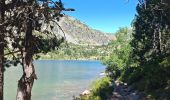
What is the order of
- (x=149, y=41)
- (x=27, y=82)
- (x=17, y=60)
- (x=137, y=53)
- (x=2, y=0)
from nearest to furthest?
(x=2, y=0), (x=27, y=82), (x=17, y=60), (x=149, y=41), (x=137, y=53)

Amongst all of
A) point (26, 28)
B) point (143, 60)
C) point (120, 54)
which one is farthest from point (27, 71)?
point (120, 54)

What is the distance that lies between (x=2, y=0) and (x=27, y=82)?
308cm

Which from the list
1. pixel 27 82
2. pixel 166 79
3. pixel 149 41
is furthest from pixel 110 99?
pixel 149 41

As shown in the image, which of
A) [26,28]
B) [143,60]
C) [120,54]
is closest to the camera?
[26,28]

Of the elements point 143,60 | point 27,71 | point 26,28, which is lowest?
point 27,71

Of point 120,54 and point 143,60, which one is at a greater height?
point 120,54

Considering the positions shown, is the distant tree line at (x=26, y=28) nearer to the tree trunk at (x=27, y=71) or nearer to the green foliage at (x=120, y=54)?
the tree trunk at (x=27, y=71)

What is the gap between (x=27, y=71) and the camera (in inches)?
558

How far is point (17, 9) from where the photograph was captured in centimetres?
1326

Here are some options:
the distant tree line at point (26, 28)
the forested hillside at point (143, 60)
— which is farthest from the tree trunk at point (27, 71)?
the forested hillside at point (143, 60)

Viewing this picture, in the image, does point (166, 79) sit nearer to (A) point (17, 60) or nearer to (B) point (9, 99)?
(A) point (17, 60)

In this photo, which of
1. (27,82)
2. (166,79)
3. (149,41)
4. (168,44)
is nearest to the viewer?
(27,82)

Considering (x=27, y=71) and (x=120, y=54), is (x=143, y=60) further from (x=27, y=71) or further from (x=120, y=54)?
(x=27, y=71)

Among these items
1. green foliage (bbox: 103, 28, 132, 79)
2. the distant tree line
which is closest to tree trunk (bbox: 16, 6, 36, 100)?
the distant tree line
